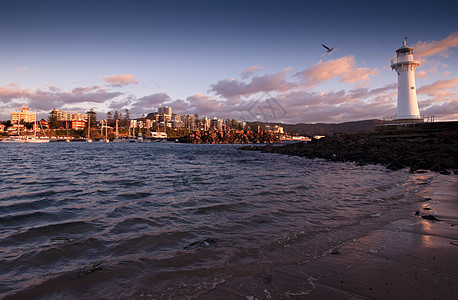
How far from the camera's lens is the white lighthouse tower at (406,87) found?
123 ft

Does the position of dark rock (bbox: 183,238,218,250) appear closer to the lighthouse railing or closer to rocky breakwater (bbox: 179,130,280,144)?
the lighthouse railing

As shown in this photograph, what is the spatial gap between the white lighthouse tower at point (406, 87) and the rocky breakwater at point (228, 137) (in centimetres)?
10551

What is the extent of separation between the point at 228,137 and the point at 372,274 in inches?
5557

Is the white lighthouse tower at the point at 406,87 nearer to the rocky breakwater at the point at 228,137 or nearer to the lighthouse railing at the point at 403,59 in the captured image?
the lighthouse railing at the point at 403,59

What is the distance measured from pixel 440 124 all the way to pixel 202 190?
34344 millimetres

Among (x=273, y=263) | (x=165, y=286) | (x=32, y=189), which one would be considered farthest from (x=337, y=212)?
(x=32, y=189)

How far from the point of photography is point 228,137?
144 m

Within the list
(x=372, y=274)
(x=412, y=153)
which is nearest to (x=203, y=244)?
(x=372, y=274)

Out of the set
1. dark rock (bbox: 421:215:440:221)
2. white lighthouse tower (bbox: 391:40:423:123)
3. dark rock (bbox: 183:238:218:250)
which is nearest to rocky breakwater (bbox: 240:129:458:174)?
white lighthouse tower (bbox: 391:40:423:123)

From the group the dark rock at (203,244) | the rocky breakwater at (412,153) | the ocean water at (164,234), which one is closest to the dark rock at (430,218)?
the ocean water at (164,234)

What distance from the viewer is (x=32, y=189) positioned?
36.4 feet

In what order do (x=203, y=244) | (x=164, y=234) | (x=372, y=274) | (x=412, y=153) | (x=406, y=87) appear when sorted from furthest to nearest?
(x=406, y=87) < (x=412, y=153) < (x=164, y=234) < (x=203, y=244) < (x=372, y=274)

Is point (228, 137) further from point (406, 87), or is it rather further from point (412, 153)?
point (412, 153)

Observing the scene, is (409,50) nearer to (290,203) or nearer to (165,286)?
(290,203)
